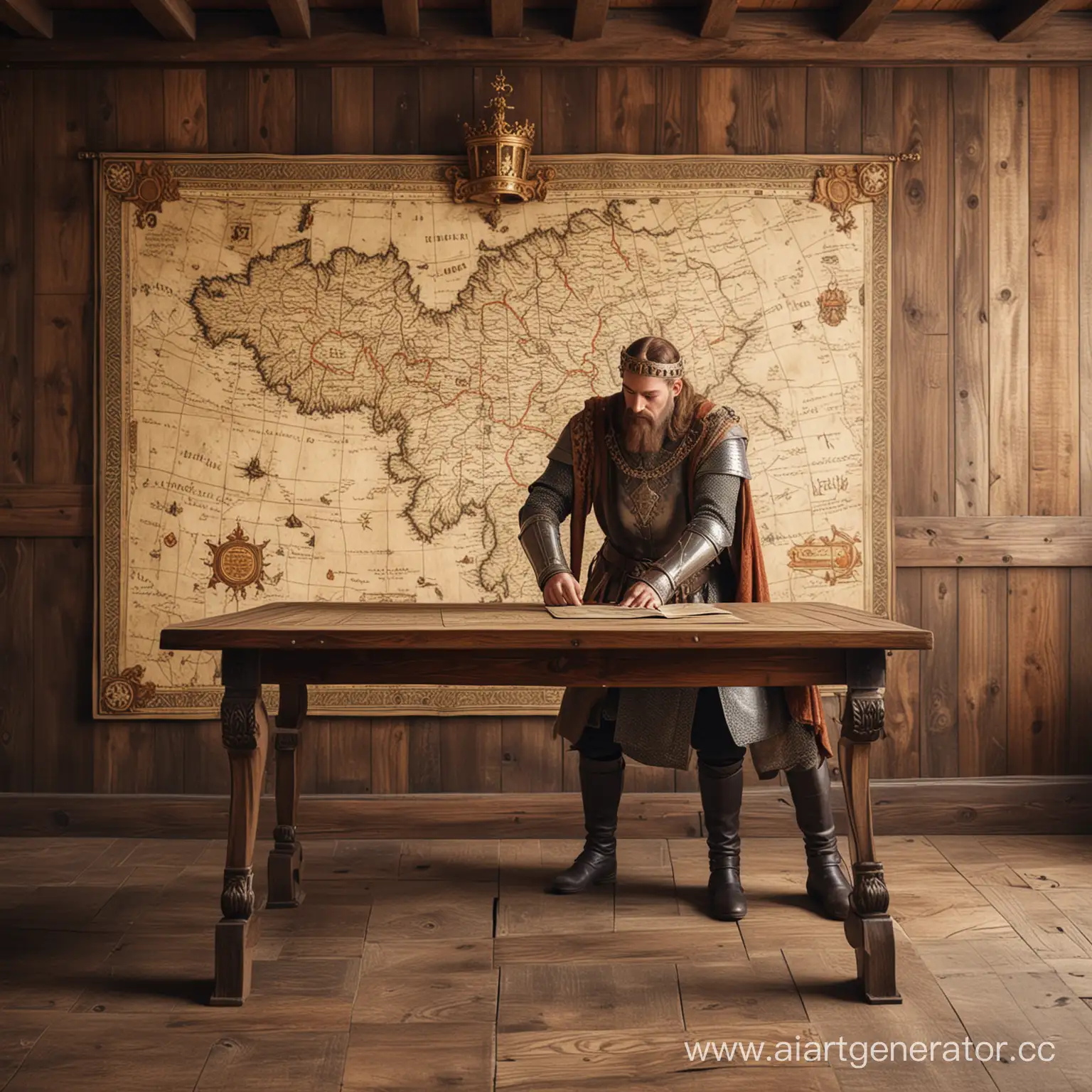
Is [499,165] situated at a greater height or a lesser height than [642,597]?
greater

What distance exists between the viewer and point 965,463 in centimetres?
382

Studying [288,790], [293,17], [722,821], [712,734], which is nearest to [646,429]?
[712,734]

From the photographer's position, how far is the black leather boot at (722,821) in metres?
3.00

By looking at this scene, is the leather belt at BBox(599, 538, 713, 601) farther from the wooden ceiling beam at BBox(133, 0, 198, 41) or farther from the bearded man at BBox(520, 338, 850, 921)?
the wooden ceiling beam at BBox(133, 0, 198, 41)

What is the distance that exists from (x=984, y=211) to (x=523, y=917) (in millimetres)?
2712

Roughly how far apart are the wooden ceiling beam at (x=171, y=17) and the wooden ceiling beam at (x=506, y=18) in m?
0.95

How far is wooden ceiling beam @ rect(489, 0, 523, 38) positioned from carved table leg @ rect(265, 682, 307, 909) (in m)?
2.15

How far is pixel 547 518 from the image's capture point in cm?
311

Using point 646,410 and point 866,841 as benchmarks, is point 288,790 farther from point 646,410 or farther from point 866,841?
point 866,841

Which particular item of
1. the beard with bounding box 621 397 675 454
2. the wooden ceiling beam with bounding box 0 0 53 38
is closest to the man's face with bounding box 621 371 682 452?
the beard with bounding box 621 397 675 454

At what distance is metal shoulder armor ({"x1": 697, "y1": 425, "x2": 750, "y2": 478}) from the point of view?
9.76 feet

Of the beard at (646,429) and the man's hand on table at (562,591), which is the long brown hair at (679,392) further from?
the man's hand on table at (562,591)

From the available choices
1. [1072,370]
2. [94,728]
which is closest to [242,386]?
[94,728]

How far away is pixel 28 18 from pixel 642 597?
261cm
